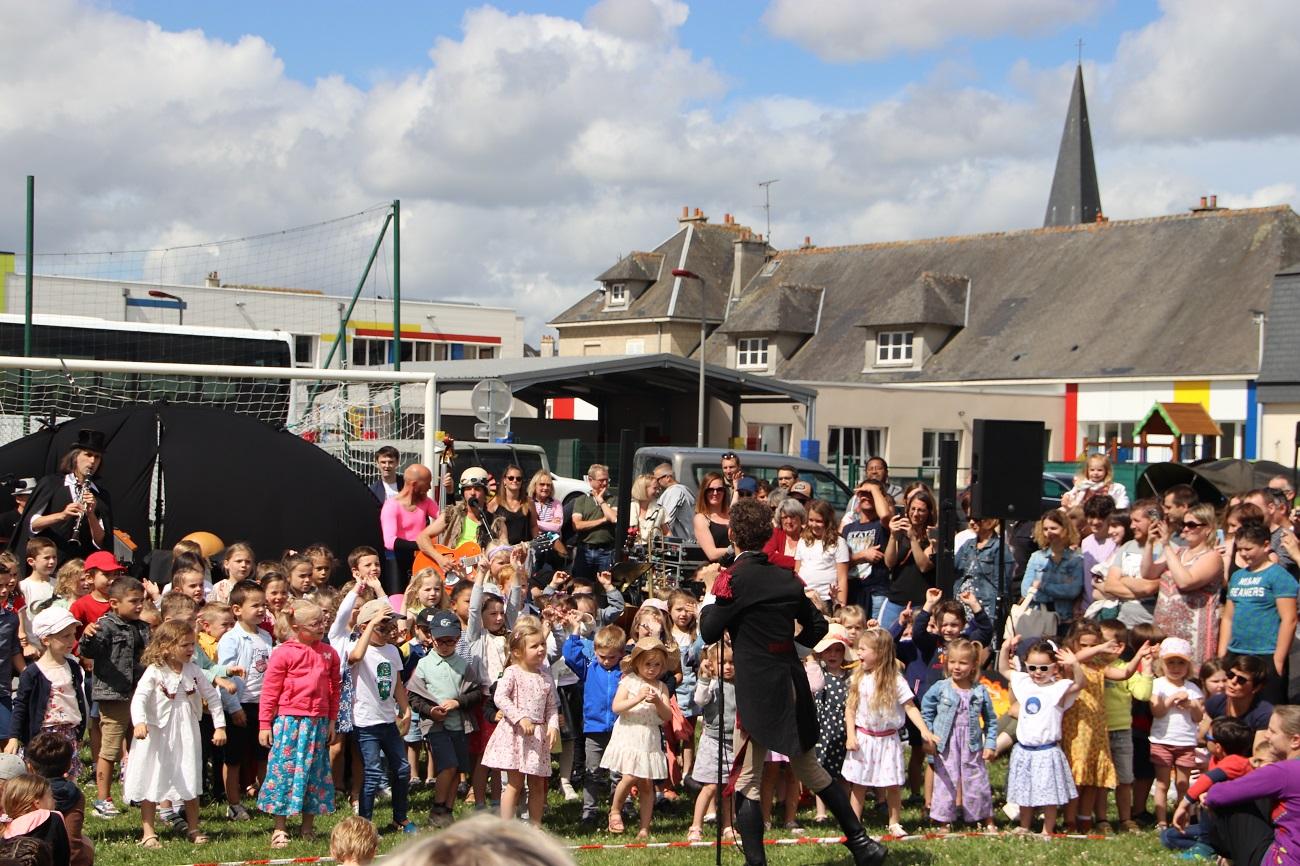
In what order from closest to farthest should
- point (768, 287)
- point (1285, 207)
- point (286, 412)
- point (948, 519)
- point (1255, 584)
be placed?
point (1255, 584) → point (948, 519) → point (286, 412) → point (1285, 207) → point (768, 287)

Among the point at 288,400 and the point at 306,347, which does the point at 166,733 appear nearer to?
the point at 288,400

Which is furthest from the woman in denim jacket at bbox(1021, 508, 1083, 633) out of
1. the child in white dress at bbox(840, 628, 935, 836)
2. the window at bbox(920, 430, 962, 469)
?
the window at bbox(920, 430, 962, 469)

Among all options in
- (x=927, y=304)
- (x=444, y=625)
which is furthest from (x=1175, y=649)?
(x=927, y=304)

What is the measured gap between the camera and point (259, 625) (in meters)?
9.80

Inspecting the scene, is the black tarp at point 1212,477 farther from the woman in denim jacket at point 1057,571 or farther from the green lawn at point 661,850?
the green lawn at point 661,850

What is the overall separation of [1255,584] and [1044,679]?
4.94 ft

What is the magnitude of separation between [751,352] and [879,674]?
48.4 m

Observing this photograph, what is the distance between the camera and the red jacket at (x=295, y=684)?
8570 mm

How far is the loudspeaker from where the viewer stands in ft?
38.7

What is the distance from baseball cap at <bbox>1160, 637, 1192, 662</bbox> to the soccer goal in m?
8.13

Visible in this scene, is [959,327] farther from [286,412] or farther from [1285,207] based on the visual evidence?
[286,412]

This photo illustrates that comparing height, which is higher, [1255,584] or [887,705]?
[1255,584]

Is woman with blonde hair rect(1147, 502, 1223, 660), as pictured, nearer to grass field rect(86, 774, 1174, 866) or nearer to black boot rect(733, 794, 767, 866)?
grass field rect(86, 774, 1174, 866)

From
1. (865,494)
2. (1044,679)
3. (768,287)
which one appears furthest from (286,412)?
(768,287)
